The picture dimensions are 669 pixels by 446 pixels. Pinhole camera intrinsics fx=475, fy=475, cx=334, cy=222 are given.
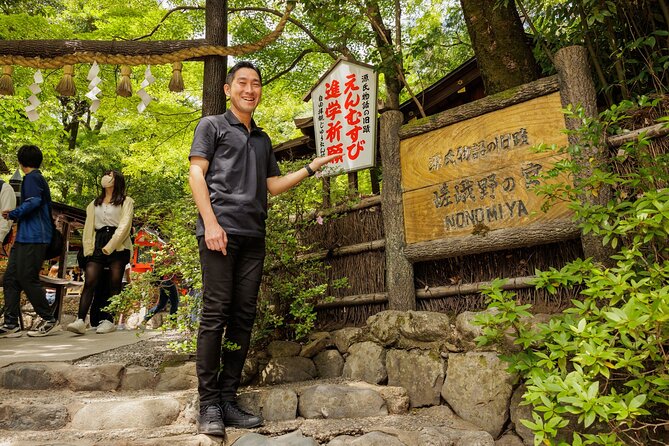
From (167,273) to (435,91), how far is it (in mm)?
6166

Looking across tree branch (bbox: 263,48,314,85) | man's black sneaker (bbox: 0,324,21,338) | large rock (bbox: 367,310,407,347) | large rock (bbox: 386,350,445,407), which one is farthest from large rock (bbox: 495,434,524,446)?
tree branch (bbox: 263,48,314,85)

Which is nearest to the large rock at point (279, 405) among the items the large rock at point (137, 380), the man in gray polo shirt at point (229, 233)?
the man in gray polo shirt at point (229, 233)

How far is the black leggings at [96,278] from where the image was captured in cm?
614

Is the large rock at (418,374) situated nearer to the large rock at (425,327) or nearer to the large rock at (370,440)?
the large rock at (425,327)

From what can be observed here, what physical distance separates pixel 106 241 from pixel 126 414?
3319 mm

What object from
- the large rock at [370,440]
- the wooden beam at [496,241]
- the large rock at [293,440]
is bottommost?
the large rock at [370,440]

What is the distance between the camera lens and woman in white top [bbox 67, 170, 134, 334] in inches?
242

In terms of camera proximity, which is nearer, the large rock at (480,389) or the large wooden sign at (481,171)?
the large rock at (480,389)

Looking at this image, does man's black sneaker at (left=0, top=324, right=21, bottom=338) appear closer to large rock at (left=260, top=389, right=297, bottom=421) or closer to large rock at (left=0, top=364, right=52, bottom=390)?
large rock at (left=0, top=364, right=52, bottom=390)

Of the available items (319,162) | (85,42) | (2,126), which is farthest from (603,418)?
(2,126)

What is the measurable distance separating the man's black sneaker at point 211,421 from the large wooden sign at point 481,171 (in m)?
2.23

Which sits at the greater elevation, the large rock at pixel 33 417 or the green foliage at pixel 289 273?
the green foliage at pixel 289 273

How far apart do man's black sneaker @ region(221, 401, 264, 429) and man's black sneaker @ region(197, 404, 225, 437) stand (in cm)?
13

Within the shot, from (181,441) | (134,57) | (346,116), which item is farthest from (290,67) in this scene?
(181,441)
